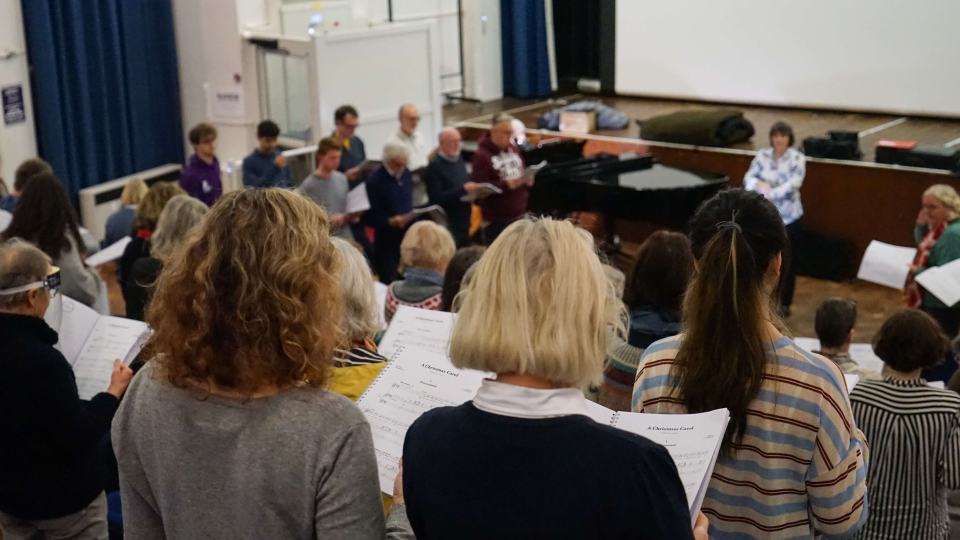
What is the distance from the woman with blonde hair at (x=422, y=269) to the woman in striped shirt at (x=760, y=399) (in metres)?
1.96

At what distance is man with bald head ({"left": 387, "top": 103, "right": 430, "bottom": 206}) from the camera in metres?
7.16

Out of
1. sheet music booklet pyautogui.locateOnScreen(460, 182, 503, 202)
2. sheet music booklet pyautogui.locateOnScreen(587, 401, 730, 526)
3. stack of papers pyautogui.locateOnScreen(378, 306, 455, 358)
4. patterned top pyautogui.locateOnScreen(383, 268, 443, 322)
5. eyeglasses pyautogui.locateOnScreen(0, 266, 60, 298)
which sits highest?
eyeglasses pyautogui.locateOnScreen(0, 266, 60, 298)

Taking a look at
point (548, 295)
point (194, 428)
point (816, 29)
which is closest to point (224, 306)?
point (194, 428)

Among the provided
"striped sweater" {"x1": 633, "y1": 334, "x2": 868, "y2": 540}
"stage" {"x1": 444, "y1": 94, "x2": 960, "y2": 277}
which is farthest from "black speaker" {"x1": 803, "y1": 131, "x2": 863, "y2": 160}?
"striped sweater" {"x1": 633, "y1": 334, "x2": 868, "y2": 540}

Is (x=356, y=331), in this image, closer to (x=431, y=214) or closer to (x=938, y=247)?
(x=938, y=247)

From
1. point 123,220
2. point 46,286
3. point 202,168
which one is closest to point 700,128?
point 202,168

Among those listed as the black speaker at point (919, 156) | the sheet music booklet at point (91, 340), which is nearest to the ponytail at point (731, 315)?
the sheet music booklet at point (91, 340)

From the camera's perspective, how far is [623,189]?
7.45 m

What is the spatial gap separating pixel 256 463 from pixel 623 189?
6.06 m

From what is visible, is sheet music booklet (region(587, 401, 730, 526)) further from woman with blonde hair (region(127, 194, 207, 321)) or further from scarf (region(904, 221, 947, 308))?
scarf (region(904, 221, 947, 308))

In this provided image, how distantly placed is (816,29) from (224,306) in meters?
10.4

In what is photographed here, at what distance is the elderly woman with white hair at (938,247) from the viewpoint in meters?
5.28

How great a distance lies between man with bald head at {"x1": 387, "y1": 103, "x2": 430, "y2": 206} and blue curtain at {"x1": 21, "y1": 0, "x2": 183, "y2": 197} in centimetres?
258

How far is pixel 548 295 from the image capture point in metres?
1.52
